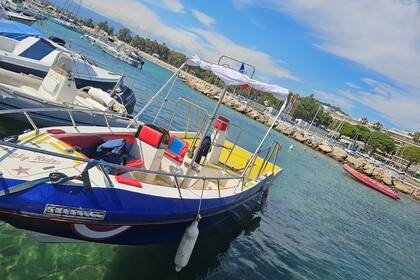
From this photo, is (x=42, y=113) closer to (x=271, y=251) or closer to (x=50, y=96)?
(x=50, y=96)

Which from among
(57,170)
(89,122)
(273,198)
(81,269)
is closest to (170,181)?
(81,269)

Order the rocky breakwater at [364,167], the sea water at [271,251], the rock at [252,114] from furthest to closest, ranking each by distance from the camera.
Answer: the rock at [252,114] → the rocky breakwater at [364,167] → the sea water at [271,251]

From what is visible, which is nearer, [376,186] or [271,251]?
[271,251]

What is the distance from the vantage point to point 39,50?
15.5m

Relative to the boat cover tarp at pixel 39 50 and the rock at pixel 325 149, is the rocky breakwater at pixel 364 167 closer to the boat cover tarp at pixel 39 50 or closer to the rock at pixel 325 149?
the rock at pixel 325 149

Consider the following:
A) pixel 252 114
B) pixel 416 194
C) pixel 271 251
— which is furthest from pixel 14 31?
pixel 252 114

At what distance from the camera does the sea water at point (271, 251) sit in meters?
6.35

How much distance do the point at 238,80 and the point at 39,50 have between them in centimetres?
1338

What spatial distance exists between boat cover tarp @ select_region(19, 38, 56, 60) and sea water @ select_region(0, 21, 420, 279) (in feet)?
18.4

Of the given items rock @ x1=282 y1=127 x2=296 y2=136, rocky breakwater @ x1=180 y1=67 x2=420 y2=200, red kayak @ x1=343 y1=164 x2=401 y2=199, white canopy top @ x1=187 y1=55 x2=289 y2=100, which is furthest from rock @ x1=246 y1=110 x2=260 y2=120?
white canopy top @ x1=187 y1=55 x2=289 y2=100

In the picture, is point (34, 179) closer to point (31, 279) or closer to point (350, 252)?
point (31, 279)

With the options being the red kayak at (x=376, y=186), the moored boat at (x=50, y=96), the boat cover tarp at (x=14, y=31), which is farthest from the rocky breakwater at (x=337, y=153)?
the boat cover tarp at (x=14, y=31)

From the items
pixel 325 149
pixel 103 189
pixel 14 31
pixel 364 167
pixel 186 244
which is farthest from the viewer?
pixel 325 149

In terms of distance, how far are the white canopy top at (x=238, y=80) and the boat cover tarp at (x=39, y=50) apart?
11.5m
